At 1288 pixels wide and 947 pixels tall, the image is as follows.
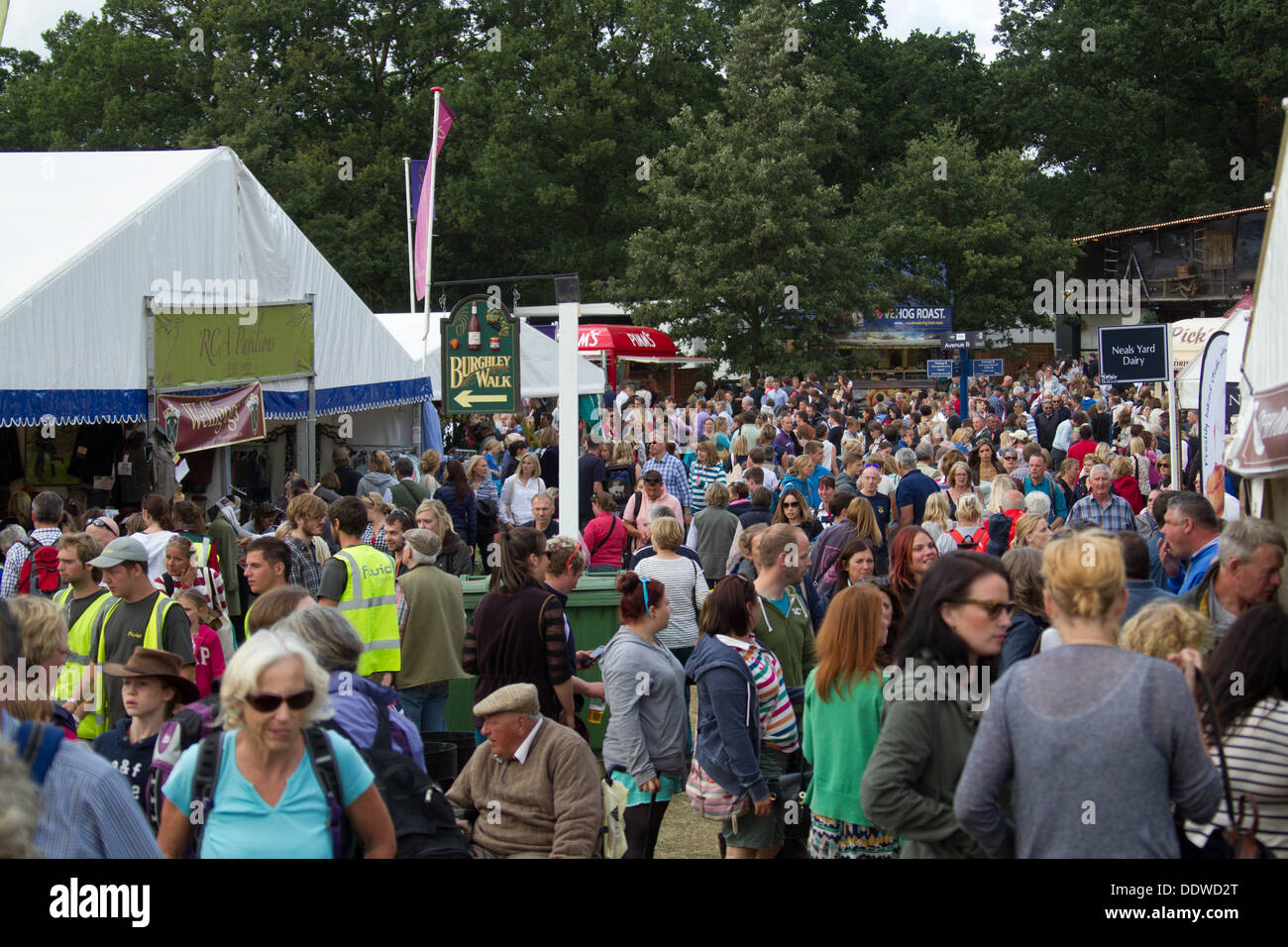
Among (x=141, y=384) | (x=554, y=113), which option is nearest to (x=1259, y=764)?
(x=141, y=384)

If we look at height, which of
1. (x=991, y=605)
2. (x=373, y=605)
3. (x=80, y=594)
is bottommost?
(x=373, y=605)

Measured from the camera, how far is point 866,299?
37.3 metres

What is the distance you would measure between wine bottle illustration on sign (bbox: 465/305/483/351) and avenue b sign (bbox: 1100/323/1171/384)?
6.16 meters

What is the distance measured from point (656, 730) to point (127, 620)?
2642 millimetres

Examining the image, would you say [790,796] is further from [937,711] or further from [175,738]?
[175,738]

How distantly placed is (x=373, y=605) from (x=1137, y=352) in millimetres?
8995

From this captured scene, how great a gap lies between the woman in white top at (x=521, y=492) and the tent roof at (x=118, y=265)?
290 centimetres

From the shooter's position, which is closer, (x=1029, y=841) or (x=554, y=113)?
(x=1029, y=841)

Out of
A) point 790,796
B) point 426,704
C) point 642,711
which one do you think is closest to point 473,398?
point 426,704

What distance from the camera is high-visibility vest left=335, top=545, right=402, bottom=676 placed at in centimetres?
683

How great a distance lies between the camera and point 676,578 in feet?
25.6

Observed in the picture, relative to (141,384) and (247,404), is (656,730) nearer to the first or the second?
(141,384)

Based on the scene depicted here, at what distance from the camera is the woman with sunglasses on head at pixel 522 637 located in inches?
246
